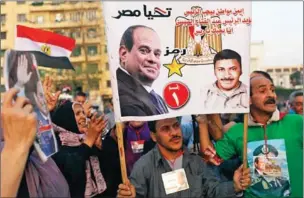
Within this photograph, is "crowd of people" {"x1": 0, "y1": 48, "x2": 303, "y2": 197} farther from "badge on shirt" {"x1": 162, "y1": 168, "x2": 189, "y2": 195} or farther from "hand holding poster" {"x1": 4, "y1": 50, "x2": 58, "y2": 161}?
"hand holding poster" {"x1": 4, "y1": 50, "x2": 58, "y2": 161}

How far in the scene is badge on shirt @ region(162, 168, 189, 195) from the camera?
3.51 meters

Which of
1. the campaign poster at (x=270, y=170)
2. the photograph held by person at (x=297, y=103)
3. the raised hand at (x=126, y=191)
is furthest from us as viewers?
the photograph held by person at (x=297, y=103)

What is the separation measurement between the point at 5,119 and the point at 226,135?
6.06ft

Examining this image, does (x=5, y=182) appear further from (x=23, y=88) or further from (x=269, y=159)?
(x=269, y=159)

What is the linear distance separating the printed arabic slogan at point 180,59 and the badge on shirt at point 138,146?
0.86 meters

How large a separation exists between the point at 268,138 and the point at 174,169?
0.75m

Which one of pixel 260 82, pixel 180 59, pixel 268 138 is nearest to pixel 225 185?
pixel 268 138

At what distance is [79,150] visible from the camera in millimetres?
3617

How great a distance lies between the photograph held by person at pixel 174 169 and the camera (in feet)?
11.5

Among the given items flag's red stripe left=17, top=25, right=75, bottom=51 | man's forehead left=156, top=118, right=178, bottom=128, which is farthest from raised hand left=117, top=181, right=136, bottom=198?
flag's red stripe left=17, top=25, right=75, bottom=51

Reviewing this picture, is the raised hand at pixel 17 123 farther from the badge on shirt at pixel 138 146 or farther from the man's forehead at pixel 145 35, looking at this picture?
the badge on shirt at pixel 138 146

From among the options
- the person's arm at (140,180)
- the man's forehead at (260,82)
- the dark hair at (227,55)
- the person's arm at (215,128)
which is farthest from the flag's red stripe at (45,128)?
the man's forehead at (260,82)

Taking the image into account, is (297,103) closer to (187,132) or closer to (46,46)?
(187,132)

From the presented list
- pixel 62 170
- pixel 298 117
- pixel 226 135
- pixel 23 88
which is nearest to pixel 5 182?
pixel 23 88
